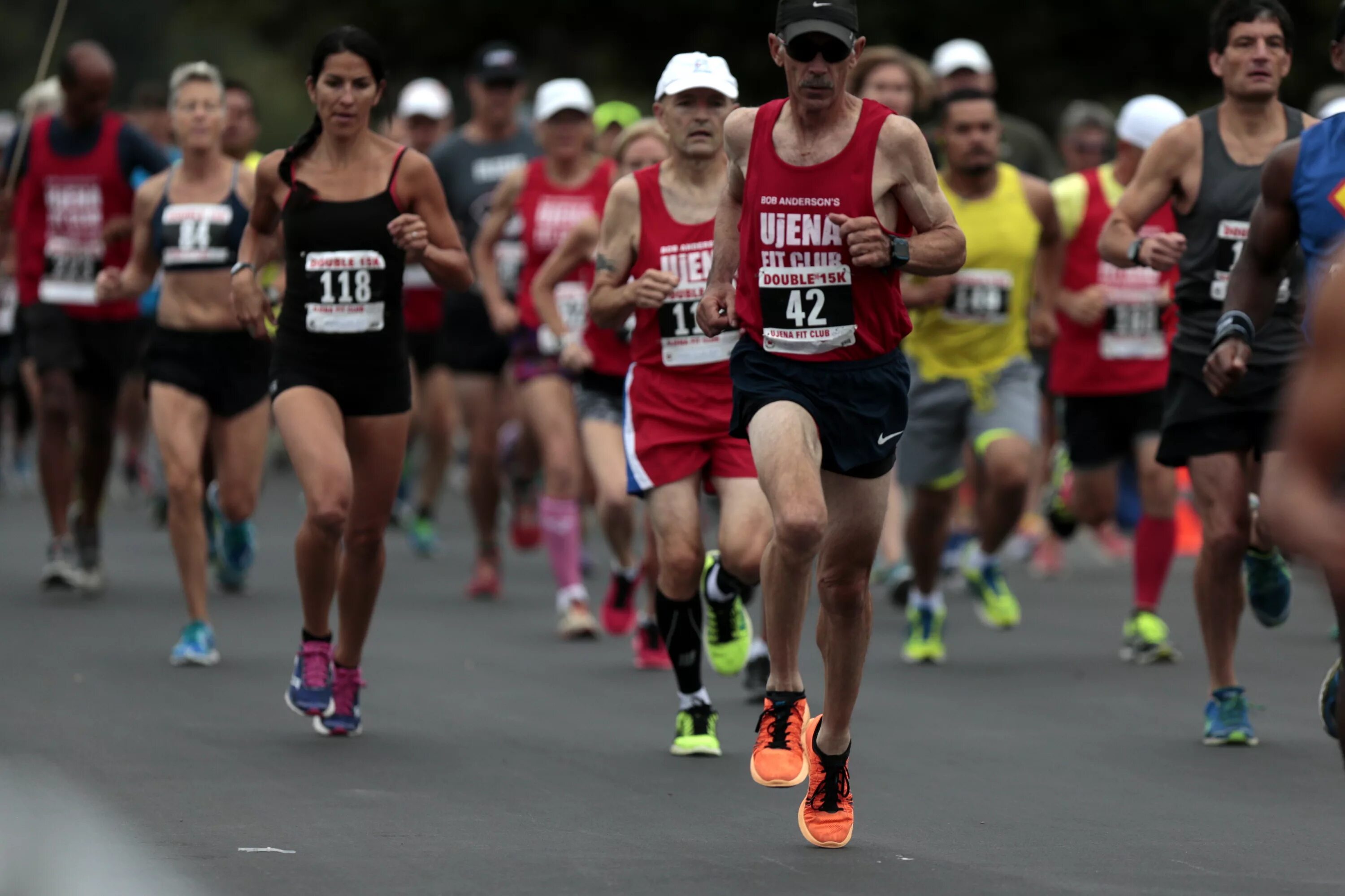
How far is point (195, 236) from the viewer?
11211 mm

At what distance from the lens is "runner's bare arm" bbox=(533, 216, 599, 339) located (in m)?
11.0

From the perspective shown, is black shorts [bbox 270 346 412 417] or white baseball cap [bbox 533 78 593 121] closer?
black shorts [bbox 270 346 412 417]

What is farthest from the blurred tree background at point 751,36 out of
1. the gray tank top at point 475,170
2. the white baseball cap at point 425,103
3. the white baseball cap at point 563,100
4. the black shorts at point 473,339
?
the white baseball cap at point 563,100

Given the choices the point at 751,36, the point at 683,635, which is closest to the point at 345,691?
the point at 683,635

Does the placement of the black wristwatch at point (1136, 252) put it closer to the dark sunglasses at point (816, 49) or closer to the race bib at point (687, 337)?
the race bib at point (687, 337)

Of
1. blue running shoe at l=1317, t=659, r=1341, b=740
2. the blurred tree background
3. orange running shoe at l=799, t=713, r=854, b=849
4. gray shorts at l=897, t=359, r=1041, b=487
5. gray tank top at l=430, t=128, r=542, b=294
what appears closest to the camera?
blue running shoe at l=1317, t=659, r=1341, b=740

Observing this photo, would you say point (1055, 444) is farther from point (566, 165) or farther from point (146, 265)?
point (146, 265)

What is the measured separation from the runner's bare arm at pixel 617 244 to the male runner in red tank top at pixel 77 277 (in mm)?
4742

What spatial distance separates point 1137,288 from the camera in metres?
12.2

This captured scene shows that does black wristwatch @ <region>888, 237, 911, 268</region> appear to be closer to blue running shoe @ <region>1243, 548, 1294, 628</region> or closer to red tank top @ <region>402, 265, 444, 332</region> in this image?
blue running shoe @ <region>1243, 548, 1294, 628</region>

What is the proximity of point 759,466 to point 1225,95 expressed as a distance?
3130 mm

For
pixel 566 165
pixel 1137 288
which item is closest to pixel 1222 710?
pixel 1137 288

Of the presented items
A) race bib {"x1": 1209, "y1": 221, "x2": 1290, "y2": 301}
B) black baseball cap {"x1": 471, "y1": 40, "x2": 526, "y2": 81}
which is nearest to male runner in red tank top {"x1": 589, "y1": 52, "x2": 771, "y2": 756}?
race bib {"x1": 1209, "y1": 221, "x2": 1290, "y2": 301}

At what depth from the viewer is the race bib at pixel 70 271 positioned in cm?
1316
